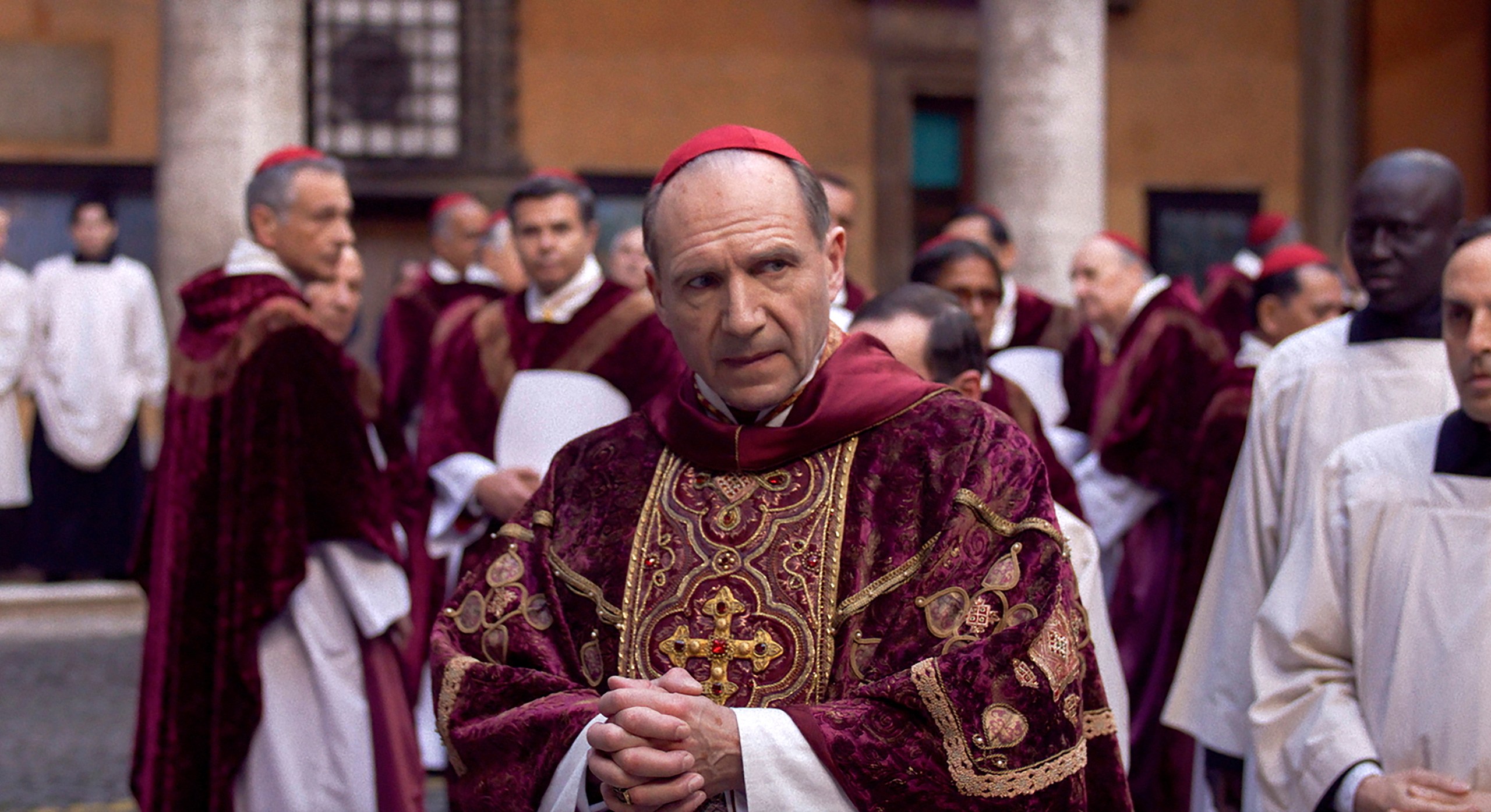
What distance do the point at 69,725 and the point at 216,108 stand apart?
3702 millimetres

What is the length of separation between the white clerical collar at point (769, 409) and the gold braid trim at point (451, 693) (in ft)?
1.66

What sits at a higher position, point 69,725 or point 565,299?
point 565,299

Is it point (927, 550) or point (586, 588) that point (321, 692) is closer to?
point (586, 588)

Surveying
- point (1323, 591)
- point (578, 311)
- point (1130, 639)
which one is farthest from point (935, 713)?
point (1130, 639)

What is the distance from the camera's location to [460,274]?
30.7 ft

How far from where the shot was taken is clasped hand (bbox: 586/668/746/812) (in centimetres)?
229

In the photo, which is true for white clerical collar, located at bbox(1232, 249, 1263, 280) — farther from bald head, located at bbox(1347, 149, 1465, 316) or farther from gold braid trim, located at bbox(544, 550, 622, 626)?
gold braid trim, located at bbox(544, 550, 622, 626)

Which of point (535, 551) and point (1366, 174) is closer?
point (535, 551)

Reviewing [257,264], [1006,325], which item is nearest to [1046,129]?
[1006,325]

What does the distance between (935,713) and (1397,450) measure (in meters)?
1.42

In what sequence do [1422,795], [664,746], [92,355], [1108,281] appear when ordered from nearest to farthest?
[664,746] < [1422,795] < [1108,281] < [92,355]

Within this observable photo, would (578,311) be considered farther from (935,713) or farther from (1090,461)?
(935,713)

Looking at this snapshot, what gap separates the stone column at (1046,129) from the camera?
10703 millimetres

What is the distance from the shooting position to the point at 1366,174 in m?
4.16
